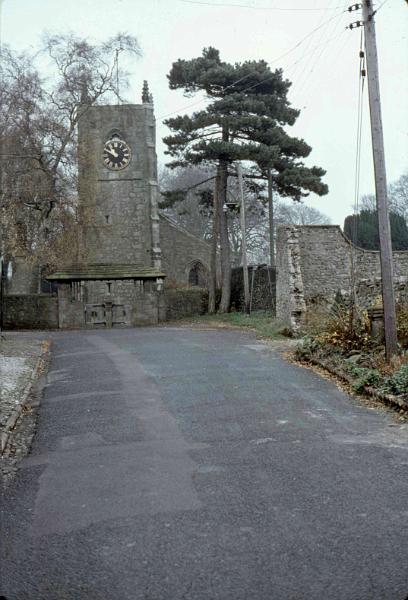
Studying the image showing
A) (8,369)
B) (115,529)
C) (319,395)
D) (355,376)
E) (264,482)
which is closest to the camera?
(115,529)

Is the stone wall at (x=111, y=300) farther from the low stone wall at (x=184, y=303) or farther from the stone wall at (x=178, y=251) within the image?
the stone wall at (x=178, y=251)

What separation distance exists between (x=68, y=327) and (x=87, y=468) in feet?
83.3

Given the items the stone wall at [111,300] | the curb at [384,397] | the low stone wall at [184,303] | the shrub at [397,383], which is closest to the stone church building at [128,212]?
the low stone wall at [184,303]

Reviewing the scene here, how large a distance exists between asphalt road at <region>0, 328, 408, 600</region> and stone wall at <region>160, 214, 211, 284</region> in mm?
34060

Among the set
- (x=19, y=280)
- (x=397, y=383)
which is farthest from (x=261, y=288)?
(x=397, y=383)

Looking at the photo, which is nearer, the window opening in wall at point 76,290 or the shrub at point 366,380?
the shrub at point 366,380

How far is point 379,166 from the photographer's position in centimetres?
1248

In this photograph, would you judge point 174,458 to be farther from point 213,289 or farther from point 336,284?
point 213,289

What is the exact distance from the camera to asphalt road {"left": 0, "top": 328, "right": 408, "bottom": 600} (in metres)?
3.69

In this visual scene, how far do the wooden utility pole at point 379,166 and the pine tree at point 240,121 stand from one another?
1821 cm

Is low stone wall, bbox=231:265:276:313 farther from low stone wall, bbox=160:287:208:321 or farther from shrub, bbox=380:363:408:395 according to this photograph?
shrub, bbox=380:363:408:395

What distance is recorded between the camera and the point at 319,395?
10.1m

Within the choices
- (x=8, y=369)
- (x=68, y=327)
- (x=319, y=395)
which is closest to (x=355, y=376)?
(x=319, y=395)

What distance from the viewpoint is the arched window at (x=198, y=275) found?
45.1 meters
